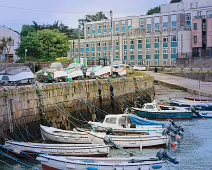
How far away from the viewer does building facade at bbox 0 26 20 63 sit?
234ft

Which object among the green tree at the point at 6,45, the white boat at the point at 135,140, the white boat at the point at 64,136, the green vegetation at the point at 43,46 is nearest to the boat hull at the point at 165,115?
Answer: the white boat at the point at 135,140

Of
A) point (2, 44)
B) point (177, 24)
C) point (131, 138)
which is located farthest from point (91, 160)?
point (177, 24)

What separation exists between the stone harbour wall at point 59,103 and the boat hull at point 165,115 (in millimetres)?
3277

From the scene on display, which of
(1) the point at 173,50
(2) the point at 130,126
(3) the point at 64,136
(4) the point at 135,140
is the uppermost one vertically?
(1) the point at 173,50

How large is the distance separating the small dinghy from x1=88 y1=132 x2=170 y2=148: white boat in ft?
21.2

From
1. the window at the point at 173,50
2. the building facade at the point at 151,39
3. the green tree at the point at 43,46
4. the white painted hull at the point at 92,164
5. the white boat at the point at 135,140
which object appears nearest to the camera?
the white painted hull at the point at 92,164

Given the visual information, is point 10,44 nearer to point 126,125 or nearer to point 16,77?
point 16,77

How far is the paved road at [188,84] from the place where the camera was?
6278cm

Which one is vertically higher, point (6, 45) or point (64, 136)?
point (6, 45)

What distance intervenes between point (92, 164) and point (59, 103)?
44.7 ft

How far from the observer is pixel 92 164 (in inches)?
930

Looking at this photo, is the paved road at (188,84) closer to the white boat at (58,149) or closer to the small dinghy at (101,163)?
the white boat at (58,149)

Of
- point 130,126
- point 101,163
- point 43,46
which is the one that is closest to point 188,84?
point 43,46

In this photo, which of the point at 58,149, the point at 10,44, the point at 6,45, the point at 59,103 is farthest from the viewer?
the point at 10,44
